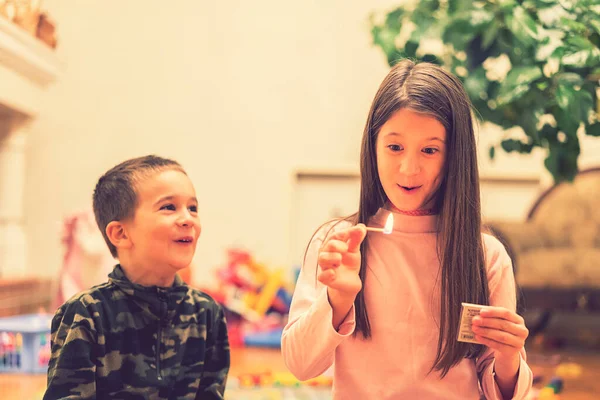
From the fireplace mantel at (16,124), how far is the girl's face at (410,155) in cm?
193

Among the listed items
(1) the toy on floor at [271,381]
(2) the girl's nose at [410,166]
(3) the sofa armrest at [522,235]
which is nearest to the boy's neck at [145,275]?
(2) the girl's nose at [410,166]

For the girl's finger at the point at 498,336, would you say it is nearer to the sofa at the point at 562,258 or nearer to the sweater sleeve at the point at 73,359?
the sweater sleeve at the point at 73,359

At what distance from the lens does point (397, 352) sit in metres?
1.02

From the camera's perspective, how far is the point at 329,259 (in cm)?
92

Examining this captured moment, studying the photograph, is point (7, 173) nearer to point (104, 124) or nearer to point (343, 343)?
point (104, 124)

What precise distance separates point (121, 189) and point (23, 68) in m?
1.73

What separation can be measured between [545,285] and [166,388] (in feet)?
6.70

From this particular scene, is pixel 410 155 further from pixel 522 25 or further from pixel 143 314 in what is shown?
pixel 522 25

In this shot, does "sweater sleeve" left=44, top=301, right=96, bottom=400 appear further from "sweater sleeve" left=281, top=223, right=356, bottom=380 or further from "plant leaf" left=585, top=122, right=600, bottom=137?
"plant leaf" left=585, top=122, right=600, bottom=137

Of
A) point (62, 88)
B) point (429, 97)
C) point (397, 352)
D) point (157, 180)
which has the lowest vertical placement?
point (397, 352)

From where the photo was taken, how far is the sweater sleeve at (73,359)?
40.9 inches

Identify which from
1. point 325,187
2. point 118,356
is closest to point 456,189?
point 118,356

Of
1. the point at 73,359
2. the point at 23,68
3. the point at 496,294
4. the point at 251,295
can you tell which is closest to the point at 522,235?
the point at 251,295

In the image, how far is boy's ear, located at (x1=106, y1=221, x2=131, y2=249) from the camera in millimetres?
1168
